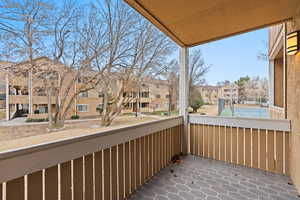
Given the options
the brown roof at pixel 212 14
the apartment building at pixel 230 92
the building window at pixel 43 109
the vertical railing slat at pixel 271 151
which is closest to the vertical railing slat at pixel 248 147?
the vertical railing slat at pixel 271 151

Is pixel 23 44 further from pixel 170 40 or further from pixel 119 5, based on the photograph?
pixel 170 40

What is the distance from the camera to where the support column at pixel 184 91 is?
9.68ft

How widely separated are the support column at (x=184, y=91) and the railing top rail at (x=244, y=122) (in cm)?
19

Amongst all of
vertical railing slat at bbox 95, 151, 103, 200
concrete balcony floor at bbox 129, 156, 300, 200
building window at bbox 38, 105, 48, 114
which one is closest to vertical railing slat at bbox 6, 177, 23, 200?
building window at bbox 38, 105, 48, 114

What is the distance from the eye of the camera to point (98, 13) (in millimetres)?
1820

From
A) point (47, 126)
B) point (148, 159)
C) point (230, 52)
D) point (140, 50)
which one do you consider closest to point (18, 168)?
point (47, 126)

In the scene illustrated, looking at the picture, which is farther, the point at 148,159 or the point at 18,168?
the point at 148,159

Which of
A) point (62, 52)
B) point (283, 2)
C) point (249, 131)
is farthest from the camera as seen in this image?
point (249, 131)

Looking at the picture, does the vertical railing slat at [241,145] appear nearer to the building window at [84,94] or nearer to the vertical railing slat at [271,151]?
the vertical railing slat at [271,151]

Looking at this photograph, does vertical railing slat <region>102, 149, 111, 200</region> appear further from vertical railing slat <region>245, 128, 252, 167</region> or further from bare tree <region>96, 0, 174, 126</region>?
vertical railing slat <region>245, 128, 252, 167</region>

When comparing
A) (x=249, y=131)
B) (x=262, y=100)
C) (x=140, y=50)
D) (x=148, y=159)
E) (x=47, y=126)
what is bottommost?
(x=148, y=159)

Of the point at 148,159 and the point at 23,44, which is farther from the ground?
the point at 23,44

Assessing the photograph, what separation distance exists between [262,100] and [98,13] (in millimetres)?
3108

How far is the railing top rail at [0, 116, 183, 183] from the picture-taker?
0.93 meters
